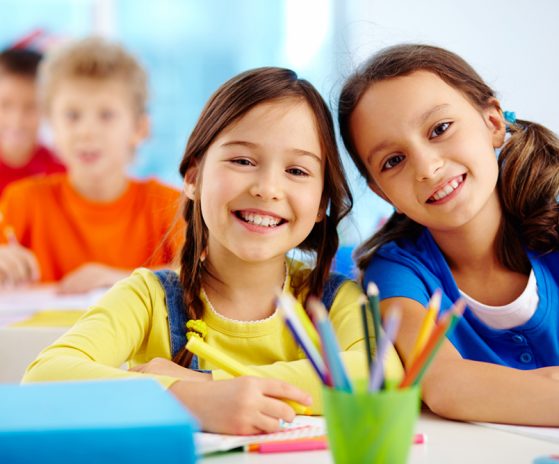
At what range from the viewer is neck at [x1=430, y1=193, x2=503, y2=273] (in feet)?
3.98

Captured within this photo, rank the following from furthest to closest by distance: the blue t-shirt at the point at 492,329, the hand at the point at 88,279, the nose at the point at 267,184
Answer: the hand at the point at 88,279, the blue t-shirt at the point at 492,329, the nose at the point at 267,184

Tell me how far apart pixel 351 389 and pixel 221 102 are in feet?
2.03

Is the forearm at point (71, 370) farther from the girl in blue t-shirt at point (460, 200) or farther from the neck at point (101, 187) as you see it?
the neck at point (101, 187)

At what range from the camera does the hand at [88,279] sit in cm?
207

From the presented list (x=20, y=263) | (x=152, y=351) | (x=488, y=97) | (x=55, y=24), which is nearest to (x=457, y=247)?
(x=488, y=97)

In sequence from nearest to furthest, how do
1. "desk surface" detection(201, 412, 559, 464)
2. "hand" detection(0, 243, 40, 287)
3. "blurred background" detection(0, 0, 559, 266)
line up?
1. "desk surface" detection(201, 412, 559, 464)
2. "hand" detection(0, 243, 40, 287)
3. "blurred background" detection(0, 0, 559, 266)

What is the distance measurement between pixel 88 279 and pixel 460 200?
1.24 meters

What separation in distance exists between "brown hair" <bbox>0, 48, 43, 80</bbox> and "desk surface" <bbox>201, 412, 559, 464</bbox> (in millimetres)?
2939

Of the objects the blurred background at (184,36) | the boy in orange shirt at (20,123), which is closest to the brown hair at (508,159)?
the boy in orange shirt at (20,123)

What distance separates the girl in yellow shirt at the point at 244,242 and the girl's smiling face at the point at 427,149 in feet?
0.20

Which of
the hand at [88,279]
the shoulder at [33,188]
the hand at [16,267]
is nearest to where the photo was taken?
the hand at [88,279]

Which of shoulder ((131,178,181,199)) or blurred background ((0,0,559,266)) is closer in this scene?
shoulder ((131,178,181,199))

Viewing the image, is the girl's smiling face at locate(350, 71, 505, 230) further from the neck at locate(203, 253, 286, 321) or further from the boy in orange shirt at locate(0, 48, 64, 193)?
the boy in orange shirt at locate(0, 48, 64, 193)

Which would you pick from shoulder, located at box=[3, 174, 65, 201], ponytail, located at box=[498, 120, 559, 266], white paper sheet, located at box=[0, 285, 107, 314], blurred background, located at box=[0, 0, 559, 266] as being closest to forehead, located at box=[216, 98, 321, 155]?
ponytail, located at box=[498, 120, 559, 266]
